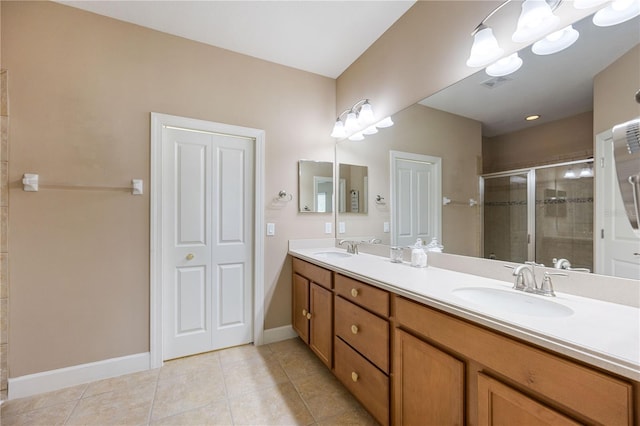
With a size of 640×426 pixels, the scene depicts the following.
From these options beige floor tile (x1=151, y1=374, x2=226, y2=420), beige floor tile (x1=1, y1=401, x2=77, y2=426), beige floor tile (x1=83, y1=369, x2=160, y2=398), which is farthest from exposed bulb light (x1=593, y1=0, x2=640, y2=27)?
beige floor tile (x1=1, y1=401, x2=77, y2=426)

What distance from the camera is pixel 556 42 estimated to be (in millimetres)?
1165

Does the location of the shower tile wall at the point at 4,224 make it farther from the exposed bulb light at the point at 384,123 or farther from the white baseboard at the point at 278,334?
the exposed bulb light at the point at 384,123

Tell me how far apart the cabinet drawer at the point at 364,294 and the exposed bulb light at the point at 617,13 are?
4.66 ft

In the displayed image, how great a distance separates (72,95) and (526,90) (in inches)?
111

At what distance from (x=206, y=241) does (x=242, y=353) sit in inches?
39.9

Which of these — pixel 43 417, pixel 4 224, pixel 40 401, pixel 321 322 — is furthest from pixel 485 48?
pixel 40 401

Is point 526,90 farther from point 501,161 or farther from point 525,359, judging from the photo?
point 525,359

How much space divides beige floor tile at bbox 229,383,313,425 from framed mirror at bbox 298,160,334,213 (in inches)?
59.0

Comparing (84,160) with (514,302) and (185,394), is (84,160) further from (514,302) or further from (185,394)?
(514,302)

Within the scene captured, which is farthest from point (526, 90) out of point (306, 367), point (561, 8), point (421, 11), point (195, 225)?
point (195, 225)

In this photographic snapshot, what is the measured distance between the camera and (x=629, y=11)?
3.18 feet

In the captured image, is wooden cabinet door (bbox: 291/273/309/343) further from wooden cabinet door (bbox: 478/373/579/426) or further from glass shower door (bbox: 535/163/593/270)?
glass shower door (bbox: 535/163/593/270)

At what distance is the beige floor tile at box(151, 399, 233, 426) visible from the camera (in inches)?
59.1

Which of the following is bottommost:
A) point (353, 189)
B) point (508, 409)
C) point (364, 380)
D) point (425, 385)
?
point (364, 380)
